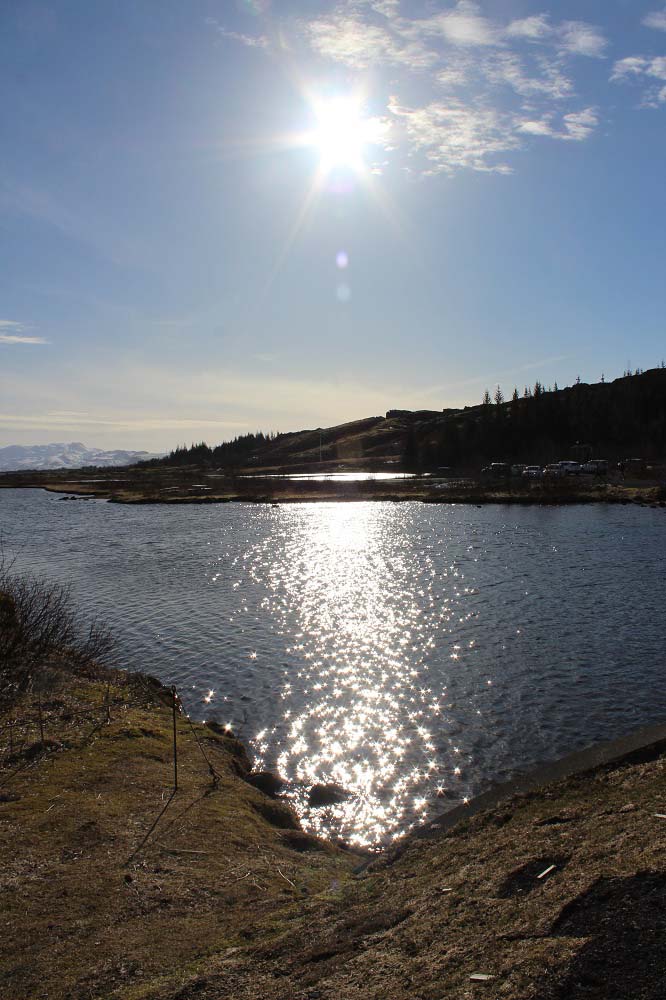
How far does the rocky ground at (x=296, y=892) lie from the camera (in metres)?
5.26

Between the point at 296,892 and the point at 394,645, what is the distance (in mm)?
17554

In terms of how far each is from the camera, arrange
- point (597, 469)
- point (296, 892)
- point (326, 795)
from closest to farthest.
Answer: point (296, 892)
point (326, 795)
point (597, 469)

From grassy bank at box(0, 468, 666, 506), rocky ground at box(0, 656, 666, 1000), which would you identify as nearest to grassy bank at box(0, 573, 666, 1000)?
rocky ground at box(0, 656, 666, 1000)

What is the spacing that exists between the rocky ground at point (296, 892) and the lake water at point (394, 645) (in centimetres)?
331

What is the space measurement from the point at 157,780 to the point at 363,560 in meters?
37.4

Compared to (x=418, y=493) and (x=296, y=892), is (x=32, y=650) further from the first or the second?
(x=418, y=493)

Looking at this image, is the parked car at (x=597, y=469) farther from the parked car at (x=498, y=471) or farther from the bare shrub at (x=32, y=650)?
the bare shrub at (x=32, y=650)

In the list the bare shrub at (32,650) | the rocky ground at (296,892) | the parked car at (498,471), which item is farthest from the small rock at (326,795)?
the parked car at (498,471)

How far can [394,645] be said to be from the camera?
87.1 ft

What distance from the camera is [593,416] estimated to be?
192 m

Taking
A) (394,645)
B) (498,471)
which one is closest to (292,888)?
(394,645)

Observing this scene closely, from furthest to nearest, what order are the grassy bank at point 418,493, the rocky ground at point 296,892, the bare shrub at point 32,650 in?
the grassy bank at point 418,493
the bare shrub at point 32,650
the rocky ground at point 296,892

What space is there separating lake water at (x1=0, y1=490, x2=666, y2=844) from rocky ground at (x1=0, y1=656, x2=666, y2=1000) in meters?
3.31

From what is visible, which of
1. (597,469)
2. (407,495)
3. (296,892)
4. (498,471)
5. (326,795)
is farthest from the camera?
(498,471)
